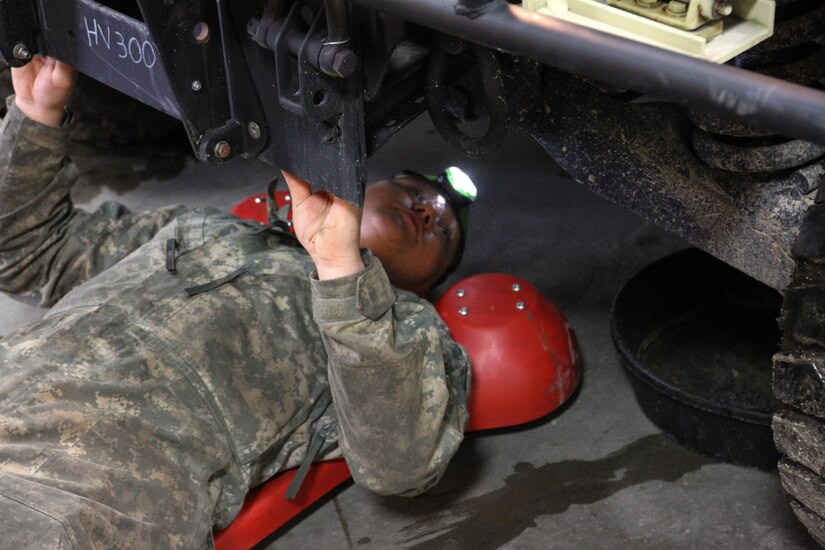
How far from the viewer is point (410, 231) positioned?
241 cm

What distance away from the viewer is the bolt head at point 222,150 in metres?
1.55

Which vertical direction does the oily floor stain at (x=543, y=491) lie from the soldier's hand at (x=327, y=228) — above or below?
below

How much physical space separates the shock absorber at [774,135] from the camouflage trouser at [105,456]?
1.11 meters

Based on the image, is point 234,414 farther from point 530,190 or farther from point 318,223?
point 530,190

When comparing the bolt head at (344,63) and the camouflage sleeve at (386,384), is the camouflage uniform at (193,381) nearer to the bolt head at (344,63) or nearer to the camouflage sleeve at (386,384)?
the camouflage sleeve at (386,384)

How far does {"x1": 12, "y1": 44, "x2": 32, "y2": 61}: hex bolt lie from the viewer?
184cm

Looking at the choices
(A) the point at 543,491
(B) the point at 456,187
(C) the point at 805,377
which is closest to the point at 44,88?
(B) the point at 456,187

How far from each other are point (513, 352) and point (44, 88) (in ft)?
4.02

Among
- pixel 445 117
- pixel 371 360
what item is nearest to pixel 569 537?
pixel 371 360

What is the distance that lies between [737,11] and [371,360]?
37.4 inches

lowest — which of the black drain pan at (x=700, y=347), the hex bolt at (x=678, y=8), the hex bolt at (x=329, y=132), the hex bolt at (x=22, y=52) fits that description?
the black drain pan at (x=700, y=347)

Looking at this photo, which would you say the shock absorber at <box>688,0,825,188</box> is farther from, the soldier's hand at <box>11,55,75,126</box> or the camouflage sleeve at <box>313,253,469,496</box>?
the soldier's hand at <box>11,55,75,126</box>

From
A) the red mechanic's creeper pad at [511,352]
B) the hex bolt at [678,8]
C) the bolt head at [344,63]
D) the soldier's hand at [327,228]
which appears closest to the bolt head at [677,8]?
the hex bolt at [678,8]

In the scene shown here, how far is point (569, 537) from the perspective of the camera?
2176 millimetres
